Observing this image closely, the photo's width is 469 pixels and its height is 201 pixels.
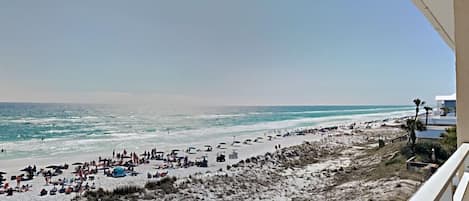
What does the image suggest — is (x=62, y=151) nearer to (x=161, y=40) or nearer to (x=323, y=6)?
(x=161, y=40)

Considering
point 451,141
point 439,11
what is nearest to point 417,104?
point 451,141

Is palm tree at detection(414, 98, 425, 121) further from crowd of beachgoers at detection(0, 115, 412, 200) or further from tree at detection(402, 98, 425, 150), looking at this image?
crowd of beachgoers at detection(0, 115, 412, 200)

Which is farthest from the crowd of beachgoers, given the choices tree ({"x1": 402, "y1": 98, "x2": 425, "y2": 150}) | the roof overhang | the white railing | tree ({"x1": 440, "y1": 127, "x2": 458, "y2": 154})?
the white railing

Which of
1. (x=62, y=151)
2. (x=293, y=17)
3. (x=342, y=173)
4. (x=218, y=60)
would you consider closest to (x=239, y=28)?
(x=218, y=60)

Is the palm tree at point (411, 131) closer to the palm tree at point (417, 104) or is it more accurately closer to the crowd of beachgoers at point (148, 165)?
the palm tree at point (417, 104)

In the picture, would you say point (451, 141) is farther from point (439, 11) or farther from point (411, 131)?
point (411, 131)

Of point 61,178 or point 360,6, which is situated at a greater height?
point 360,6
